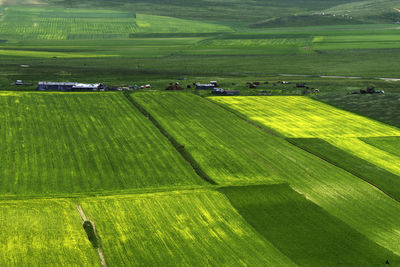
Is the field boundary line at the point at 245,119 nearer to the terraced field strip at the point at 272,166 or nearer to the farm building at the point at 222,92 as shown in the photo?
the terraced field strip at the point at 272,166

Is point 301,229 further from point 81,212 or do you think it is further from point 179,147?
point 179,147

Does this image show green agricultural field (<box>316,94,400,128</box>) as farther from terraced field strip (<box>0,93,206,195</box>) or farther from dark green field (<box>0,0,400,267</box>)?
terraced field strip (<box>0,93,206,195</box>)

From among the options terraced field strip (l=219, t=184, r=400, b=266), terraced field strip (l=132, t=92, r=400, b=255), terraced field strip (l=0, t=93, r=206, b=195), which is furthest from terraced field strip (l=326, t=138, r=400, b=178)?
terraced field strip (l=0, t=93, r=206, b=195)

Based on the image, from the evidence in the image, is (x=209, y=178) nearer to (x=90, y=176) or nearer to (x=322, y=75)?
(x=90, y=176)

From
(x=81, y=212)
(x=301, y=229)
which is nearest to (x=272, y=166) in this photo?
(x=301, y=229)

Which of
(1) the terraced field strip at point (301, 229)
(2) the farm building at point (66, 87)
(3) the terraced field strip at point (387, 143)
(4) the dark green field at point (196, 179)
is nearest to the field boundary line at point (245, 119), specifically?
(4) the dark green field at point (196, 179)
